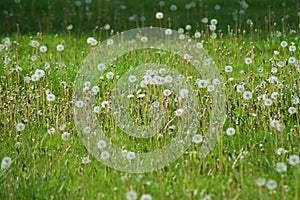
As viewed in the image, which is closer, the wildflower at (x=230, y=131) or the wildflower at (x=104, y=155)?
the wildflower at (x=104, y=155)

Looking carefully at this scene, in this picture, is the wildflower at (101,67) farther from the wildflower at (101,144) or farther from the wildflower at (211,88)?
the wildflower at (101,144)

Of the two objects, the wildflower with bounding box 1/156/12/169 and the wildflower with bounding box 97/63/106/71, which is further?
the wildflower with bounding box 97/63/106/71

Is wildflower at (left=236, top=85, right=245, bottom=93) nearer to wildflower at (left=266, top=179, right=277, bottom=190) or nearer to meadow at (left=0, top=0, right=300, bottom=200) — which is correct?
meadow at (left=0, top=0, right=300, bottom=200)

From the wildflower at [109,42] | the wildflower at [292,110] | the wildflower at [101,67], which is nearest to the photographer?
the wildflower at [292,110]

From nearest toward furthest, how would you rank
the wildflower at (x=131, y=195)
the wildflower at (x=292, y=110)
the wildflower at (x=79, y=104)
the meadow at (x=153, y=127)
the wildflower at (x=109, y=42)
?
the wildflower at (x=131, y=195)
the meadow at (x=153, y=127)
the wildflower at (x=292, y=110)
the wildflower at (x=79, y=104)
the wildflower at (x=109, y=42)

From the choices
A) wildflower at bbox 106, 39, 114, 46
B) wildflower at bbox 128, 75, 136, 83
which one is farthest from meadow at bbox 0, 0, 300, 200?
wildflower at bbox 106, 39, 114, 46

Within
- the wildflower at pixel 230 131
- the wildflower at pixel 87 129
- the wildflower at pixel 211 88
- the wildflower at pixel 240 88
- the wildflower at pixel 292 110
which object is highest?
the wildflower at pixel 211 88

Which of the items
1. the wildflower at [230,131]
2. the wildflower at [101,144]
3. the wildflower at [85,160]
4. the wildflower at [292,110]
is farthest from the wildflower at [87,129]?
the wildflower at [292,110]

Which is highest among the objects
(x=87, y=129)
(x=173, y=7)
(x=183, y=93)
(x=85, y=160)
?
(x=173, y=7)

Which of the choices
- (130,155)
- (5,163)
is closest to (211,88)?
(130,155)

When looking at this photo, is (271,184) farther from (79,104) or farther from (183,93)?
(79,104)

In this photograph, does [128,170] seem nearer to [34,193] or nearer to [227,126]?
[34,193]

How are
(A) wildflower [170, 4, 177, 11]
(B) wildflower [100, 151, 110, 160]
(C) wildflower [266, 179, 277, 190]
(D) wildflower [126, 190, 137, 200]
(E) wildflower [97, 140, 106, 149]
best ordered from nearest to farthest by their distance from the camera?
1. (D) wildflower [126, 190, 137, 200]
2. (C) wildflower [266, 179, 277, 190]
3. (B) wildflower [100, 151, 110, 160]
4. (E) wildflower [97, 140, 106, 149]
5. (A) wildflower [170, 4, 177, 11]

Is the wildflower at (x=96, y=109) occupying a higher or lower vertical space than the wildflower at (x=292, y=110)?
higher
